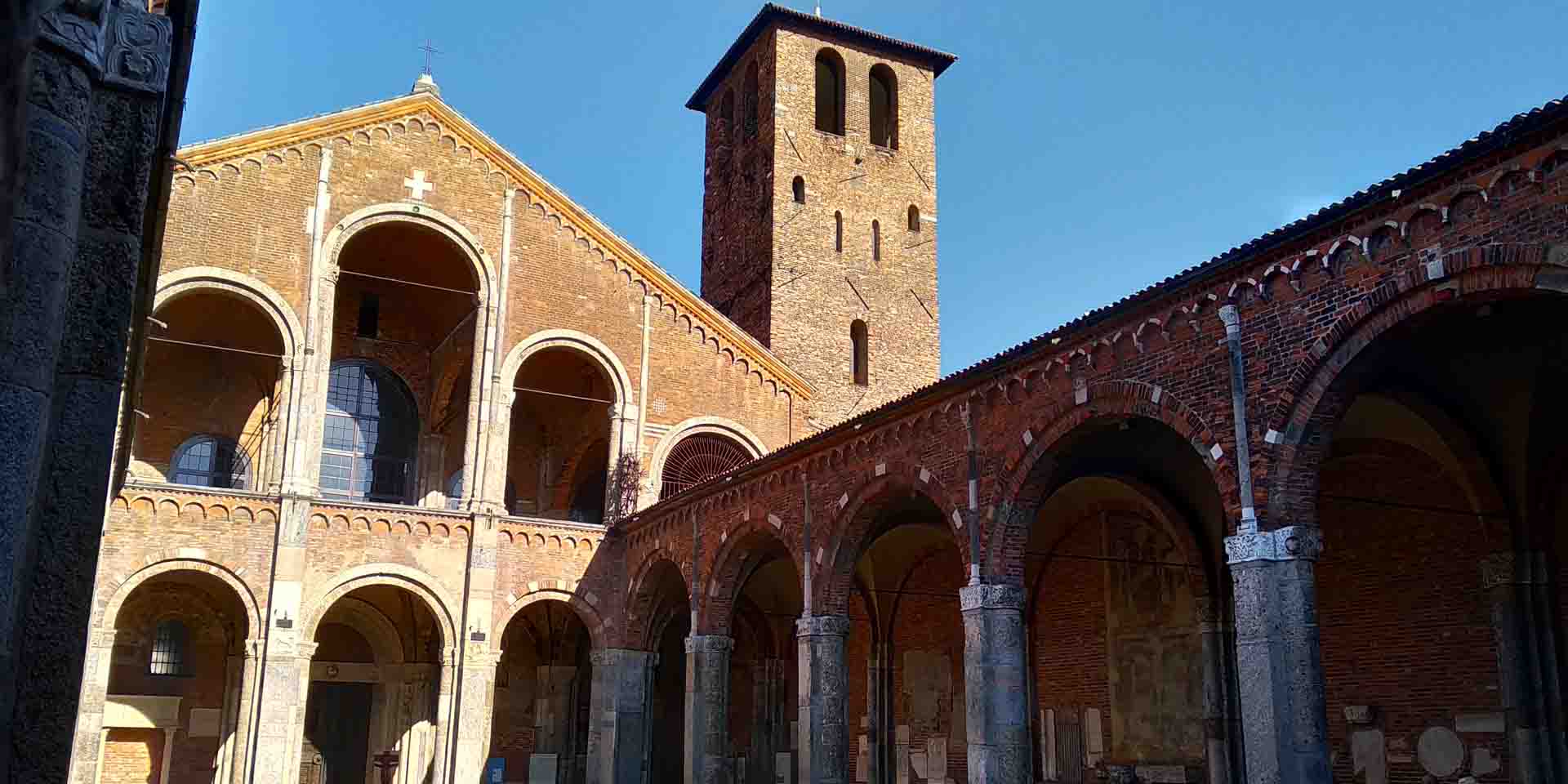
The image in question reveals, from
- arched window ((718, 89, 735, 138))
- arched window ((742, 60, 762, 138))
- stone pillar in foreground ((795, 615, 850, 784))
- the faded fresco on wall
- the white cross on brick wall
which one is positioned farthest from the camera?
arched window ((718, 89, 735, 138))

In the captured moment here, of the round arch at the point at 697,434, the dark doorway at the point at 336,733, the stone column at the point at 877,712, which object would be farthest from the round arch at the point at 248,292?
the stone column at the point at 877,712

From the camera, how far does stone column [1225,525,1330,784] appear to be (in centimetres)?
979

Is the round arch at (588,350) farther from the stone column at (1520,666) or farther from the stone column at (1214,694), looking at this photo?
the stone column at (1520,666)

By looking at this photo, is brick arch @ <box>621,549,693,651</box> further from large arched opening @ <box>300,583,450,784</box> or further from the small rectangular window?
the small rectangular window

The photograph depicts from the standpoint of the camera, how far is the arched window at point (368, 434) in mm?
25031

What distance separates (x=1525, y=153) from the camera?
28.8ft

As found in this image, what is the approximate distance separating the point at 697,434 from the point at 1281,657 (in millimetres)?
15602

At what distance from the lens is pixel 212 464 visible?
24.6 metres

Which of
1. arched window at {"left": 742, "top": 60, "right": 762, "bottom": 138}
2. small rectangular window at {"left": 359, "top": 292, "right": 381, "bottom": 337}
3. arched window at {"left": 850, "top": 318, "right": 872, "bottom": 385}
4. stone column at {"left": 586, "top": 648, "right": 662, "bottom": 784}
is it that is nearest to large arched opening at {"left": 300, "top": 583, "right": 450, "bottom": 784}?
stone column at {"left": 586, "top": 648, "right": 662, "bottom": 784}

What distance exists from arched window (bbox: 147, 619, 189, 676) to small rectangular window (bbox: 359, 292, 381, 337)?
6.27m

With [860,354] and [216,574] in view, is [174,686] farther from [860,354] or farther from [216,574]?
[860,354]

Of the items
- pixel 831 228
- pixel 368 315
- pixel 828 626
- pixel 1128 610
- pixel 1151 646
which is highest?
pixel 831 228

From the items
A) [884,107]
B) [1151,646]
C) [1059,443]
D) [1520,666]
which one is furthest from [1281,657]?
[884,107]

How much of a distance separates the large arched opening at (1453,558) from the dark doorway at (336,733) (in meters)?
18.2
